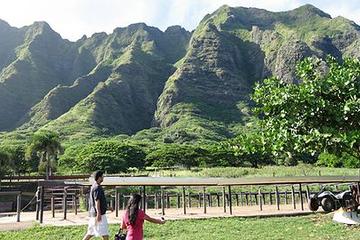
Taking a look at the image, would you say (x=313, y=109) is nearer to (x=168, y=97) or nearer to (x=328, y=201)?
(x=328, y=201)

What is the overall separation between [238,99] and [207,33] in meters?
40.3

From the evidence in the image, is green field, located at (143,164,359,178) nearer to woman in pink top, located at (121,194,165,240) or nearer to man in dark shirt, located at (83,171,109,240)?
man in dark shirt, located at (83,171,109,240)

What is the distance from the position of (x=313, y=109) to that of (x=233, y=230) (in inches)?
221

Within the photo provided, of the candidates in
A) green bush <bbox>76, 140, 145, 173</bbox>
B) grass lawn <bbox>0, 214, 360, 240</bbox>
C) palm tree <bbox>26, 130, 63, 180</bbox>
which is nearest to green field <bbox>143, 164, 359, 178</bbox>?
palm tree <bbox>26, 130, 63, 180</bbox>

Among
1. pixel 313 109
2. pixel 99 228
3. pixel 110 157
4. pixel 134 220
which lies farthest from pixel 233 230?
pixel 110 157

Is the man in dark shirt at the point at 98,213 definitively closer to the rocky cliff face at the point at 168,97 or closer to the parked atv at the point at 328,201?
the parked atv at the point at 328,201

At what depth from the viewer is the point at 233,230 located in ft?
46.0

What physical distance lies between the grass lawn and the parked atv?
1840 mm

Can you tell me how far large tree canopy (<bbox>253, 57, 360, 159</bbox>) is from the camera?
941 cm

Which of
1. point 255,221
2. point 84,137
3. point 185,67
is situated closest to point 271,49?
point 185,67

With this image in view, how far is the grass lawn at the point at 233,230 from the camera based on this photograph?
1284cm

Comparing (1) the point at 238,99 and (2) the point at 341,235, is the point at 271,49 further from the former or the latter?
(2) the point at 341,235

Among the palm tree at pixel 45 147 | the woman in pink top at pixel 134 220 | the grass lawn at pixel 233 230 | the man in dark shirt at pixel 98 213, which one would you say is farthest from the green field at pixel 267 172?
the woman in pink top at pixel 134 220

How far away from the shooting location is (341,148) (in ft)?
31.4
